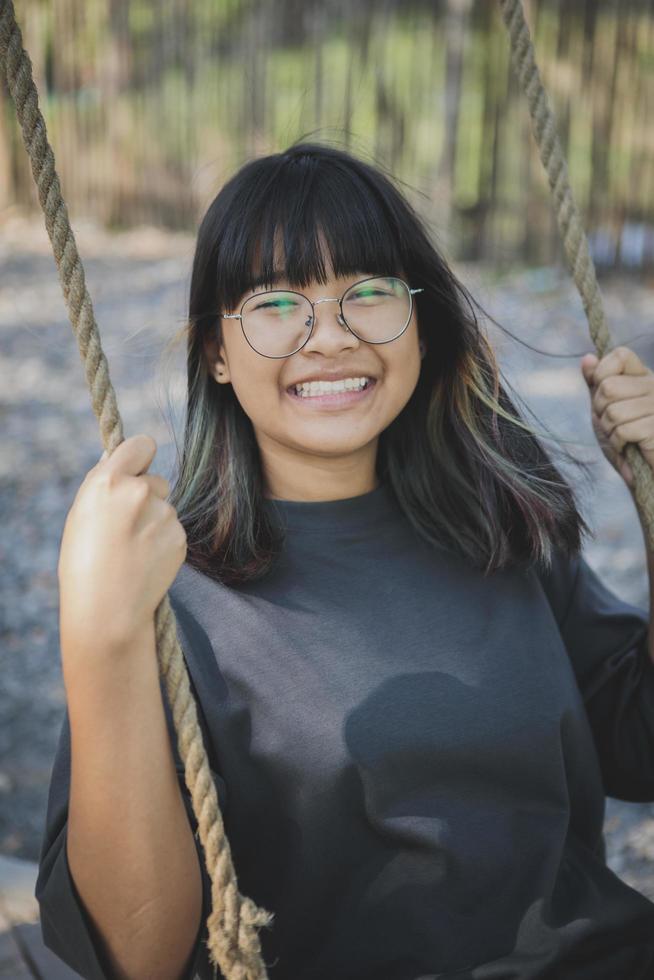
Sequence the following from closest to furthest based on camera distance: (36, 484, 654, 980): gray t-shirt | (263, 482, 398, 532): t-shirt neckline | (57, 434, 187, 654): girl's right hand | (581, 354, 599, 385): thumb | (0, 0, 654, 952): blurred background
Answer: (57, 434, 187, 654): girl's right hand, (36, 484, 654, 980): gray t-shirt, (263, 482, 398, 532): t-shirt neckline, (581, 354, 599, 385): thumb, (0, 0, 654, 952): blurred background

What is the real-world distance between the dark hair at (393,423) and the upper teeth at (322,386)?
0.45 ft

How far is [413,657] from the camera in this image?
1.42 meters

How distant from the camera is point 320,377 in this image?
1.42 metres

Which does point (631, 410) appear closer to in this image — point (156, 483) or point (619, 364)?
point (619, 364)

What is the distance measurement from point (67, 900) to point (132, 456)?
49 centimetres

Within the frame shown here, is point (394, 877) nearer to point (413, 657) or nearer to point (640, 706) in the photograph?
point (413, 657)

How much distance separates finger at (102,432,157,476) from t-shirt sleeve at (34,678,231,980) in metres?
0.31

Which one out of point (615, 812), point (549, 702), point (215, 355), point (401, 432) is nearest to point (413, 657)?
point (549, 702)

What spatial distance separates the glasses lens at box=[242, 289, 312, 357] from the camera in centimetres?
141

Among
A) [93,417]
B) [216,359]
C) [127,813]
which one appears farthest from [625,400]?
[93,417]

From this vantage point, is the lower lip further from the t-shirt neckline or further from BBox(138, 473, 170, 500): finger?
BBox(138, 473, 170, 500): finger

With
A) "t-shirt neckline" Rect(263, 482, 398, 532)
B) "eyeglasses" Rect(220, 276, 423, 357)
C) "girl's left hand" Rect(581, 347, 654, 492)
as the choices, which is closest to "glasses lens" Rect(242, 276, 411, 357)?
"eyeglasses" Rect(220, 276, 423, 357)

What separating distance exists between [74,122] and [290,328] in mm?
8733

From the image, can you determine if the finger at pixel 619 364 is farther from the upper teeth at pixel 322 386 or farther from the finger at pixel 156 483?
the finger at pixel 156 483
